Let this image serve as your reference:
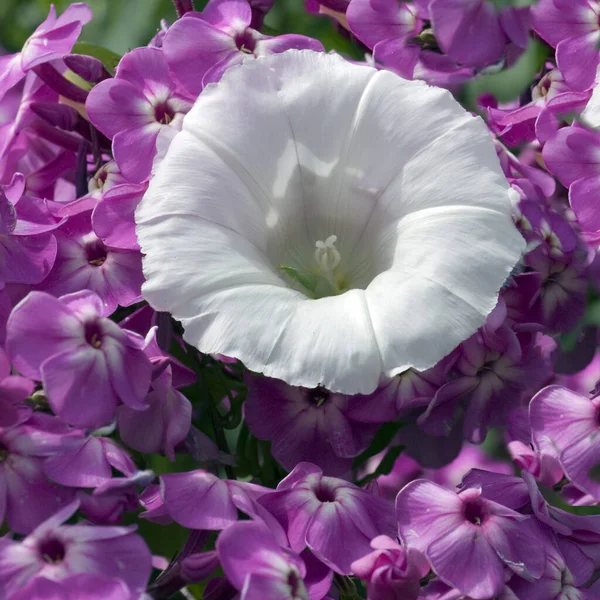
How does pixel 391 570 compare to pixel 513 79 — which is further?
pixel 513 79

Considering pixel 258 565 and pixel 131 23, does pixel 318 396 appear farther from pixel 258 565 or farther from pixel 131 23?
pixel 131 23

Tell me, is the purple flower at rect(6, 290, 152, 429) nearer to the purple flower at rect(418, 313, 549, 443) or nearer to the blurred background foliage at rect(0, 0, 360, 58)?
the purple flower at rect(418, 313, 549, 443)

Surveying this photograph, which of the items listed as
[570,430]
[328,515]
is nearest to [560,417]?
[570,430]

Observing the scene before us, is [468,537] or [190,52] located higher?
[190,52]

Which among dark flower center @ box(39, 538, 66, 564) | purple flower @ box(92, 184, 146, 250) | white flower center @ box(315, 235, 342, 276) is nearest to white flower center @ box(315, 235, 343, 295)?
white flower center @ box(315, 235, 342, 276)

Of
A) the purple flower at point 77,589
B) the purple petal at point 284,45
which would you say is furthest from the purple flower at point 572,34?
the purple flower at point 77,589

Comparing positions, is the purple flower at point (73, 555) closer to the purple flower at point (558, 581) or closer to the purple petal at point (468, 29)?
the purple flower at point (558, 581)
